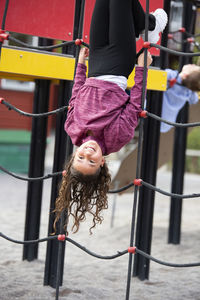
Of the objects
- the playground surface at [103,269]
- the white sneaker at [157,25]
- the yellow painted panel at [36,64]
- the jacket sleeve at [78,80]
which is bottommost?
the playground surface at [103,269]

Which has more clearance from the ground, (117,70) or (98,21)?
(98,21)

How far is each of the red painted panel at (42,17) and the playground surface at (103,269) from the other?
171cm

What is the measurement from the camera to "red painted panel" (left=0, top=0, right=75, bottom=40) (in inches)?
115

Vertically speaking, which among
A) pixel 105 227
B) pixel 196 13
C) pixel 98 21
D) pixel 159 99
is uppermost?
pixel 196 13

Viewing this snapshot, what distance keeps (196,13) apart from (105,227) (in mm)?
2518

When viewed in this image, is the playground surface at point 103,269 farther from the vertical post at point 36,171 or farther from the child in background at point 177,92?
the child in background at point 177,92

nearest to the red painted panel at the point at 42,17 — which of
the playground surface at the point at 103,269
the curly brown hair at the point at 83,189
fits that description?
the curly brown hair at the point at 83,189

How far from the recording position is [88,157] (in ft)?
7.85

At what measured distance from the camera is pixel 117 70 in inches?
99.3

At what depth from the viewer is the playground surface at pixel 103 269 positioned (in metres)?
3.21

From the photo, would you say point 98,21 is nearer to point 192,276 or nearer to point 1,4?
point 1,4

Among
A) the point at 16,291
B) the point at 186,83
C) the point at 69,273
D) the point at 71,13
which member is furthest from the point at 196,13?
the point at 16,291

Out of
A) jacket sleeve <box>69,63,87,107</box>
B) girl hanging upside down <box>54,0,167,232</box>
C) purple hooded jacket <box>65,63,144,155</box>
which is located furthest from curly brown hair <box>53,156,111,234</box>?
jacket sleeve <box>69,63,87,107</box>

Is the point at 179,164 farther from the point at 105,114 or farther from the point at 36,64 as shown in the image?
the point at 105,114
